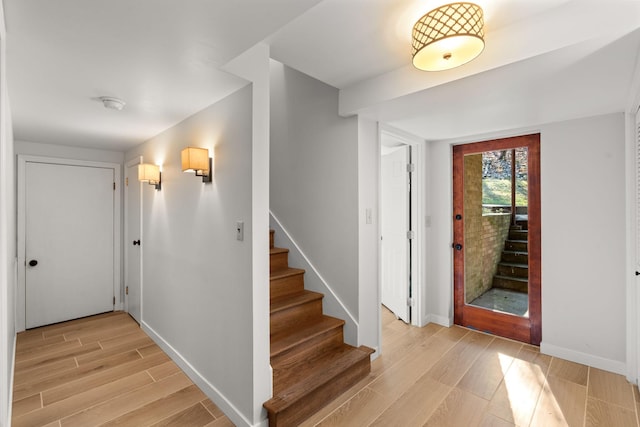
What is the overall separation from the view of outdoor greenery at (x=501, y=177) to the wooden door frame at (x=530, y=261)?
0.06m

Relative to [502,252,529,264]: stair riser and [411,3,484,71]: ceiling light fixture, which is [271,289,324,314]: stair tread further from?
[502,252,529,264]: stair riser

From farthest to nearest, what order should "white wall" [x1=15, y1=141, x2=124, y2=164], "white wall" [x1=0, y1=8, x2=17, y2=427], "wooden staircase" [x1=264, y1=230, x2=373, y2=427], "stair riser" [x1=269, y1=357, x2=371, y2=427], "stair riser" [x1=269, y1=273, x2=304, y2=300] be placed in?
"white wall" [x1=15, y1=141, x2=124, y2=164], "stair riser" [x1=269, y1=273, x2=304, y2=300], "wooden staircase" [x1=264, y1=230, x2=373, y2=427], "stair riser" [x1=269, y1=357, x2=371, y2=427], "white wall" [x1=0, y1=8, x2=17, y2=427]

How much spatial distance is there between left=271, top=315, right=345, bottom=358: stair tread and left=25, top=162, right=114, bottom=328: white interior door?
2975mm

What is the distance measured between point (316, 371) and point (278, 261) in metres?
1.10

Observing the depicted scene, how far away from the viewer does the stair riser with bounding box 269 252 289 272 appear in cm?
299

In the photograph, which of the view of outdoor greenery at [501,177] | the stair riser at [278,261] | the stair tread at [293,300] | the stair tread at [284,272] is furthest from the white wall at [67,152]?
the view of outdoor greenery at [501,177]

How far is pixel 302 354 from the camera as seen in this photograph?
2.28 m

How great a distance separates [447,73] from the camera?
1847mm

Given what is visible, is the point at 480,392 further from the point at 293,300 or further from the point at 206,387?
the point at 206,387

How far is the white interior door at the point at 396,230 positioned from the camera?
A: 141 inches

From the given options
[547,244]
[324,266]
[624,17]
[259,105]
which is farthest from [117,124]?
[547,244]

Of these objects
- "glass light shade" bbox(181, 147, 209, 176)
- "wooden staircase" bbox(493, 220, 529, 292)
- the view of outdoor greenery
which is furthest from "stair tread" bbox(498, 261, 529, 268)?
"glass light shade" bbox(181, 147, 209, 176)

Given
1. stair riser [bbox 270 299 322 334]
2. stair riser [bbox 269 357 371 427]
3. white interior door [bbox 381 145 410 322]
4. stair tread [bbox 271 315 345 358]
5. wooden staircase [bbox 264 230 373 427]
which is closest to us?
stair riser [bbox 269 357 371 427]

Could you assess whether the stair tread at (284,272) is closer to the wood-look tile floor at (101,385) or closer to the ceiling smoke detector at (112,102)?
the wood-look tile floor at (101,385)
